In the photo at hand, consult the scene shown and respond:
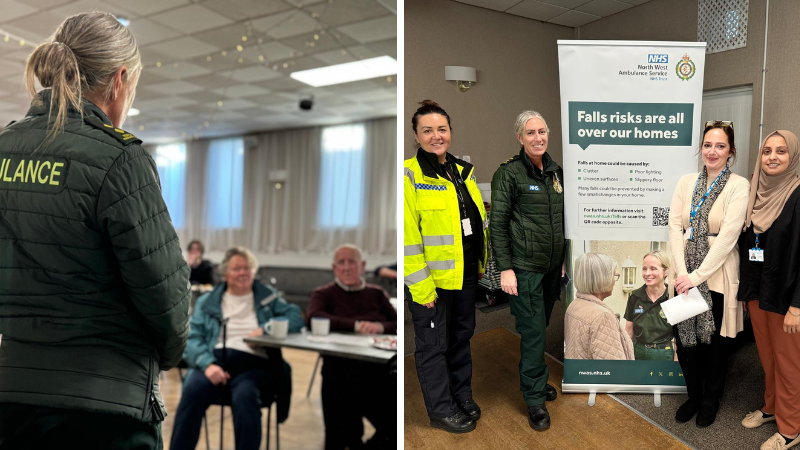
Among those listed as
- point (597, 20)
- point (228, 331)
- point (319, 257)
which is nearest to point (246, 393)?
point (228, 331)

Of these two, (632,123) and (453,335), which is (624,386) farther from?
(632,123)

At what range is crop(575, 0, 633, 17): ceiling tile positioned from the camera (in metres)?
3.57

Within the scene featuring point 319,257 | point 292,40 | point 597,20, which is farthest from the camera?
point 319,257

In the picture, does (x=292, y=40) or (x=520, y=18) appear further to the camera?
(x=292, y=40)

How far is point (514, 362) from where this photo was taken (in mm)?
2713

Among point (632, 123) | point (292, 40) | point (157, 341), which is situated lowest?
point (157, 341)

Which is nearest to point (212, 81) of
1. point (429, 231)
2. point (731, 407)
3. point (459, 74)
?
point (459, 74)

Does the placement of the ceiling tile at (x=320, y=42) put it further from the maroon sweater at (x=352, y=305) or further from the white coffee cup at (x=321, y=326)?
the white coffee cup at (x=321, y=326)

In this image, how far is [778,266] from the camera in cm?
182

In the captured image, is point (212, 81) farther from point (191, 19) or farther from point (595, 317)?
point (595, 317)

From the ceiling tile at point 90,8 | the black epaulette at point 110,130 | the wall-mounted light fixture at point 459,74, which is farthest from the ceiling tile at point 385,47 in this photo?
the black epaulette at point 110,130

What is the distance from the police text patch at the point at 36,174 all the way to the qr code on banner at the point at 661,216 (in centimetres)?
215

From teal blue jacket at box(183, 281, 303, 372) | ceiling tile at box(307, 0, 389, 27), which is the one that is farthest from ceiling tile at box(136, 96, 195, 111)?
teal blue jacket at box(183, 281, 303, 372)

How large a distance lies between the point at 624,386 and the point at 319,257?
551cm
